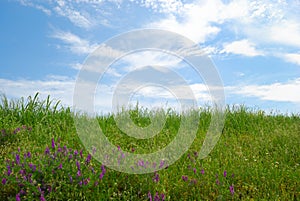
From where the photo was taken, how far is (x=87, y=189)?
14.8ft

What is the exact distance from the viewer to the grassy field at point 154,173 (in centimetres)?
450

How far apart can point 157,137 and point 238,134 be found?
1792mm

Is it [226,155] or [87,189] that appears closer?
[87,189]

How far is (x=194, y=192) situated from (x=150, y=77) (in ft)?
8.72

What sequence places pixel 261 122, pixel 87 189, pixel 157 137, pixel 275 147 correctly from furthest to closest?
1. pixel 261 122
2. pixel 157 137
3. pixel 275 147
4. pixel 87 189

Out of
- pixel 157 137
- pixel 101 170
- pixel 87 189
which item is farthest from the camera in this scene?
pixel 157 137

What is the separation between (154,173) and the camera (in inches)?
198

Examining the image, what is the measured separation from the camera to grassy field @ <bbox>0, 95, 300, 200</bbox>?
4496 millimetres

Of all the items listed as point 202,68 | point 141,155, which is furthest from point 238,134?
point 141,155

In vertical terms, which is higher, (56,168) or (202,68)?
(202,68)

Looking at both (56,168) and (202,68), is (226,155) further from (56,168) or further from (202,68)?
(56,168)

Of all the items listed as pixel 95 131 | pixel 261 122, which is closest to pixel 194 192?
pixel 95 131

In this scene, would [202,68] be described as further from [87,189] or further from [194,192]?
[87,189]

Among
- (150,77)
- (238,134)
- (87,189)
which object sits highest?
(150,77)
